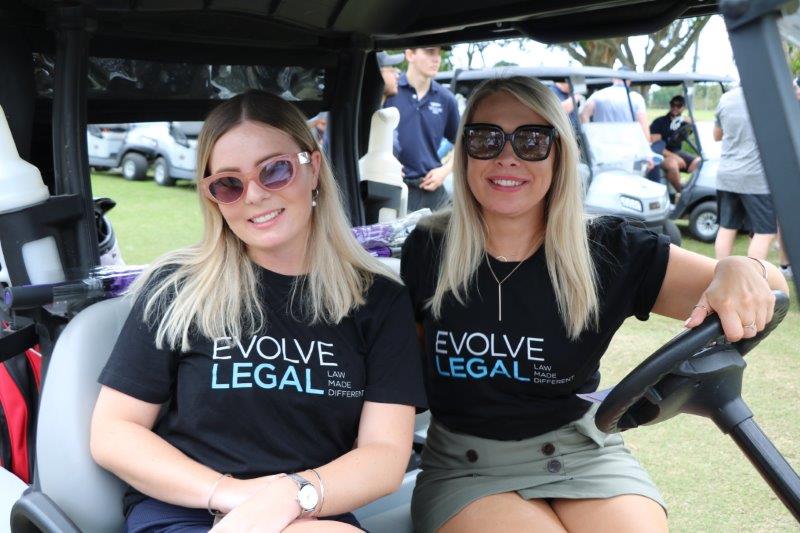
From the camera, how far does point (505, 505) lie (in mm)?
1713

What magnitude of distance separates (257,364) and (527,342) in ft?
1.93

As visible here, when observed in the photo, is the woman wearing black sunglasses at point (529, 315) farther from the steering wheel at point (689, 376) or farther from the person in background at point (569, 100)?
the person in background at point (569, 100)

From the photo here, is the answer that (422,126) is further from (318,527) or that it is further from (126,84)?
(318,527)

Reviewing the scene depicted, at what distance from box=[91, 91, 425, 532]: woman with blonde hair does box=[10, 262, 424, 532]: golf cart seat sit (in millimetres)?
Answer: 63

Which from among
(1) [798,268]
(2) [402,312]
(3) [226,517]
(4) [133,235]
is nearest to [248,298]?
(2) [402,312]

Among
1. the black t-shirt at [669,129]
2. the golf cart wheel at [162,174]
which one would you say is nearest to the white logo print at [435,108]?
the black t-shirt at [669,129]

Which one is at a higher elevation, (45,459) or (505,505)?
(45,459)

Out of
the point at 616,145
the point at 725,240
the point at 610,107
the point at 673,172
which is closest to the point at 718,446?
the point at 725,240

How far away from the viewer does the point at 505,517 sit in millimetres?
1682

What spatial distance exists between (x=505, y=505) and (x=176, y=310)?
2.59 feet

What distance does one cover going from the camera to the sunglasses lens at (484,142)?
1.80 m

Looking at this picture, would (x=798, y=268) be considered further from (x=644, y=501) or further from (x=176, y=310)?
(x=176, y=310)

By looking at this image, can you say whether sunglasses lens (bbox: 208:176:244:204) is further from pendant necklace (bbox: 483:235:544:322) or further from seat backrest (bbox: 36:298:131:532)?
pendant necklace (bbox: 483:235:544:322)

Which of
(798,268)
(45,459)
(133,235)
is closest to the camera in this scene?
(798,268)
